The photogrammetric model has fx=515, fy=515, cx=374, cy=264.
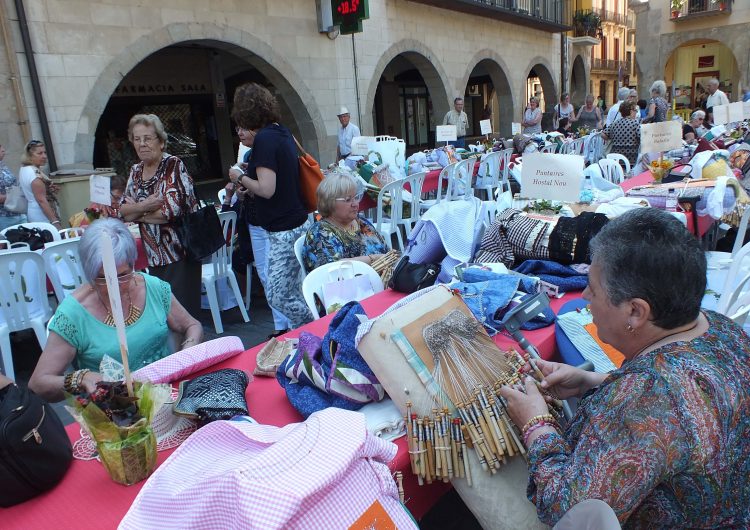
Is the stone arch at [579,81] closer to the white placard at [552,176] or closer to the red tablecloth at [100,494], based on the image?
the white placard at [552,176]

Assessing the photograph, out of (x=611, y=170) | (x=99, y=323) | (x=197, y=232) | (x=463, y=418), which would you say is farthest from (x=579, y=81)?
(x=463, y=418)

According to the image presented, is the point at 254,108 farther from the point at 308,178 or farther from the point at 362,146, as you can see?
the point at 362,146

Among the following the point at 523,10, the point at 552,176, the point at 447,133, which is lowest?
the point at 552,176

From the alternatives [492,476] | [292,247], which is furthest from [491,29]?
[492,476]

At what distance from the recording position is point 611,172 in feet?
20.9

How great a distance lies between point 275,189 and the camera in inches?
140

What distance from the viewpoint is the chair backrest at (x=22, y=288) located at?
3.69m

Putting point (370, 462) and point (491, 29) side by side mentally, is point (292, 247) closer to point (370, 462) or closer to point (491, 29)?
point (370, 462)

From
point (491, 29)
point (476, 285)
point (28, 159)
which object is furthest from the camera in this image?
point (491, 29)

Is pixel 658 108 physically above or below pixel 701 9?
below

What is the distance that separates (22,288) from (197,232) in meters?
1.47

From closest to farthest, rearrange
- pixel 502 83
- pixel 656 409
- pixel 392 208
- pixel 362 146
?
pixel 656 409 → pixel 392 208 → pixel 362 146 → pixel 502 83

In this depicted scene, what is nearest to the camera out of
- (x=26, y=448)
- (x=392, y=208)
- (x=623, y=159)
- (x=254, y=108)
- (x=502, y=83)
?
(x=26, y=448)

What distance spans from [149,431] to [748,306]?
8.05 feet
